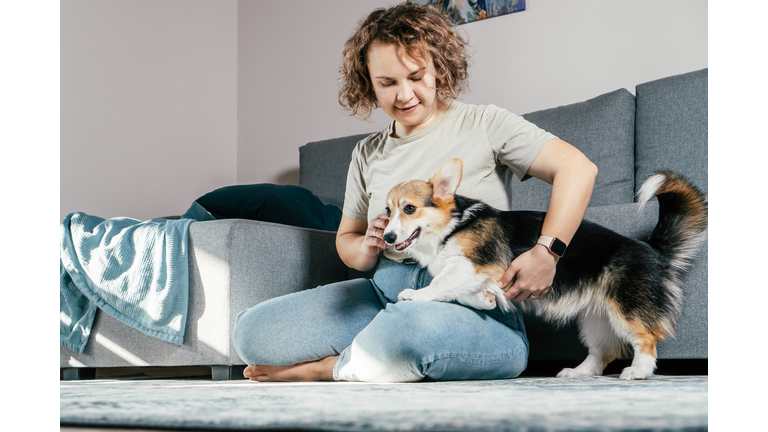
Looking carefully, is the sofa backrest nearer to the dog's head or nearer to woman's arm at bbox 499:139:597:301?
woman's arm at bbox 499:139:597:301

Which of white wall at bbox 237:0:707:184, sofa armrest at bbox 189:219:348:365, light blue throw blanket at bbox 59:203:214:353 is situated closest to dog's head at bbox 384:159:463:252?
sofa armrest at bbox 189:219:348:365

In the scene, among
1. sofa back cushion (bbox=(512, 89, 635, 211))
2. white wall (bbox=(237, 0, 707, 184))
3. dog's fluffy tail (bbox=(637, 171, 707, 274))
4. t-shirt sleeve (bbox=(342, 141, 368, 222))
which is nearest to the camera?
dog's fluffy tail (bbox=(637, 171, 707, 274))

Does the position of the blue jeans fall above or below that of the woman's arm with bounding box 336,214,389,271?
below

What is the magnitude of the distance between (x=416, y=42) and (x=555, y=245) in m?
0.54

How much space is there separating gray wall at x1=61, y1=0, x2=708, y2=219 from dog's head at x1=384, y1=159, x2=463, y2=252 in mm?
1401

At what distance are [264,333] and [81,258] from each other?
2.51ft

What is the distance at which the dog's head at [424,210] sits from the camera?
3.60 ft

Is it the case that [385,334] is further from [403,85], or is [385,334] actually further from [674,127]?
[674,127]

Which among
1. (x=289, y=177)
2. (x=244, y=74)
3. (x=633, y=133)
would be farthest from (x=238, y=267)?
(x=244, y=74)

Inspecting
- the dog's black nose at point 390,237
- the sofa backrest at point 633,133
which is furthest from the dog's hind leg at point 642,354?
the sofa backrest at point 633,133

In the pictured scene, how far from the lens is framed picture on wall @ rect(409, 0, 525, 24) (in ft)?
7.93

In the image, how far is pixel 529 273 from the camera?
3.34 ft

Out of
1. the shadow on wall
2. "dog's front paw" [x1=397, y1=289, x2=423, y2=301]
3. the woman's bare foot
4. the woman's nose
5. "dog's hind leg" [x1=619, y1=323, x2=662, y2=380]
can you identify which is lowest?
the woman's bare foot
